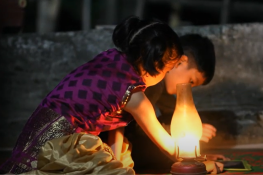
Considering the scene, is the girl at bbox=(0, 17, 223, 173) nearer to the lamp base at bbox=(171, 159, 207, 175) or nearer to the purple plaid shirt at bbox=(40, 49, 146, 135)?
the purple plaid shirt at bbox=(40, 49, 146, 135)

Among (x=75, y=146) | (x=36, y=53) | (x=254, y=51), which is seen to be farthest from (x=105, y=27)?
(x=75, y=146)

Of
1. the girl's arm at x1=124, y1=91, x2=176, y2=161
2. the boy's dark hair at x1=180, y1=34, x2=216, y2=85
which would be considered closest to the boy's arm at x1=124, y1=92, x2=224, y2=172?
the girl's arm at x1=124, y1=91, x2=176, y2=161

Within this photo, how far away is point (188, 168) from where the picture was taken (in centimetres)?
222

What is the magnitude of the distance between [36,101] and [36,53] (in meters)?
0.41

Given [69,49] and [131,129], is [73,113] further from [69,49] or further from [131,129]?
[69,49]

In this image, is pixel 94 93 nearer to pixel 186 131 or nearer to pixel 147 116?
pixel 147 116

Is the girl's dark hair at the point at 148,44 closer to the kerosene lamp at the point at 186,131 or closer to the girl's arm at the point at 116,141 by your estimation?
the kerosene lamp at the point at 186,131

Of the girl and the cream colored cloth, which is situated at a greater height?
the girl

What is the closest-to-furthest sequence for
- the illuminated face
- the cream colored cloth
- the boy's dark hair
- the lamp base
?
the cream colored cloth, the lamp base, the illuminated face, the boy's dark hair

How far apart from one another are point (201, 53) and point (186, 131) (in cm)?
68

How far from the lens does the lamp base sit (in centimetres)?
222

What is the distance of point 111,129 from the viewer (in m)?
2.47

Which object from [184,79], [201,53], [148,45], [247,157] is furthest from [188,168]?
[247,157]

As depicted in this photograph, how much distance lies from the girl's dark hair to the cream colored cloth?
42 centimetres
